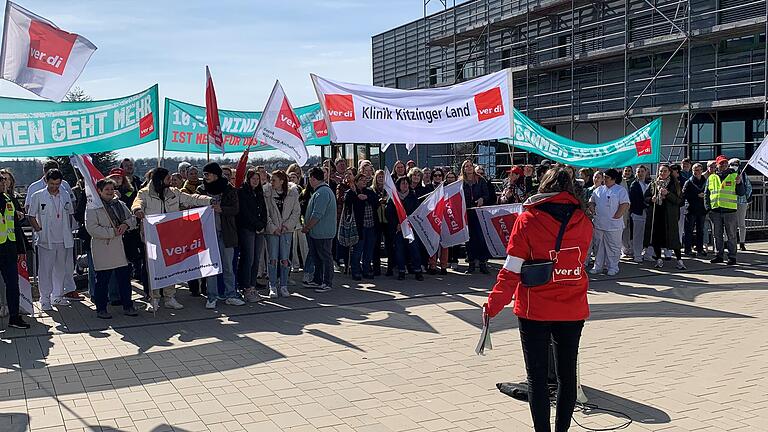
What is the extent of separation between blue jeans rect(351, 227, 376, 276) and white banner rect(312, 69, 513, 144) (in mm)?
1648

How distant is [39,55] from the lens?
8.62 m

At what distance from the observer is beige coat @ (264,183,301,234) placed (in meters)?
10.8

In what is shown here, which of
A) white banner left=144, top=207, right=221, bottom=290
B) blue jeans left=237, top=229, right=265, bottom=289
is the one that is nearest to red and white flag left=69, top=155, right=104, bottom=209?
white banner left=144, top=207, right=221, bottom=290

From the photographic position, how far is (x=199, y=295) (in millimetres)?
11109

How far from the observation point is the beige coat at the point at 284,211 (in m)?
10.8

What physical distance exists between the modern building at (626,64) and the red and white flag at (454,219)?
7.00 meters

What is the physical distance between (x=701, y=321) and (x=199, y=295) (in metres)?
6.90

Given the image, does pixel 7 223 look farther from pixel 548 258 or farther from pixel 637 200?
pixel 637 200

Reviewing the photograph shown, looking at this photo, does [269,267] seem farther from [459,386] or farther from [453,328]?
[459,386]

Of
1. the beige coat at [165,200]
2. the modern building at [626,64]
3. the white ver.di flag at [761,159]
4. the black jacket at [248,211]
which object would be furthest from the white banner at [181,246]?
the modern building at [626,64]

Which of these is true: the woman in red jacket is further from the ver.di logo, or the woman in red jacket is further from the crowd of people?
the ver.di logo

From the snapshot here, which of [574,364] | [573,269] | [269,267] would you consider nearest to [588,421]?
[574,364]

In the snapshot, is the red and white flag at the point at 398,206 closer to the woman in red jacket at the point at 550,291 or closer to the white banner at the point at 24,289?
the white banner at the point at 24,289

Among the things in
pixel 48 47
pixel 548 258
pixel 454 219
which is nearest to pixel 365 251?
pixel 454 219
